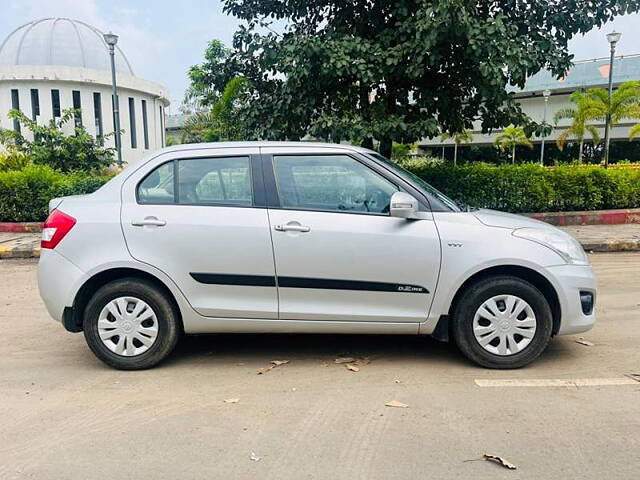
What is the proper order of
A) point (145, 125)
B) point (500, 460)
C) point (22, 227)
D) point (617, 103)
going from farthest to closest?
point (145, 125) < point (617, 103) < point (22, 227) < point (500, 460)

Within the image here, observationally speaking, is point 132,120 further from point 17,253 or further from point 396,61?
point 396,61

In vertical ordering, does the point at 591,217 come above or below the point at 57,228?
below

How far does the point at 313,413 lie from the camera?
3.35 m

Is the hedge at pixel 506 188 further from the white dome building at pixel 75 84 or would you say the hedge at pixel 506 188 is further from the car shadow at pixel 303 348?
the white dome building at pixel 75 84

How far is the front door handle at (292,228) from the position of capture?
12.7 ft

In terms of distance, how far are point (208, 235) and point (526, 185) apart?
27.2 feet

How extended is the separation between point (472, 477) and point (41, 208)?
429 inches

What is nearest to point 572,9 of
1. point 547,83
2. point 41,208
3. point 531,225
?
point 531,225

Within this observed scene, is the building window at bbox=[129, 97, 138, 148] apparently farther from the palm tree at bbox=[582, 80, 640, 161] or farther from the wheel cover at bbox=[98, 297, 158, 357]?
the wheel cover at bbox=[98, 297, 158, 357]

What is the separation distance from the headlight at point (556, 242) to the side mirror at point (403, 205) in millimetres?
803

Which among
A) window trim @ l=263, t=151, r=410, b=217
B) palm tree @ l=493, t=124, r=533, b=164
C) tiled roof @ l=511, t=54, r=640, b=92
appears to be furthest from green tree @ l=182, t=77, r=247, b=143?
tiled roof @ l=511, t=54, r=640, b=92

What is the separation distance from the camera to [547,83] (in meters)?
41.0

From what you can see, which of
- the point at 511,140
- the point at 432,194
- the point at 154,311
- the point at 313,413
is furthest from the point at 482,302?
the point at 511,140

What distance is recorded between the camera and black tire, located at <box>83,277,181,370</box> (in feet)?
13.0
